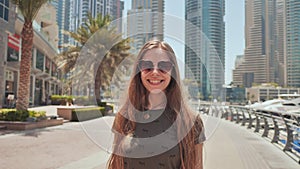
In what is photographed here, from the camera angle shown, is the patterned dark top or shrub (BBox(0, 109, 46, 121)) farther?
shrub (BBox(0, 109, 46, 121))

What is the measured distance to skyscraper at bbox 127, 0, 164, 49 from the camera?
1.62m

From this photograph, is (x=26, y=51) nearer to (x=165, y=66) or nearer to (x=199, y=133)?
(x=165, y=66)

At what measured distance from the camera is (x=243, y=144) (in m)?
9.28

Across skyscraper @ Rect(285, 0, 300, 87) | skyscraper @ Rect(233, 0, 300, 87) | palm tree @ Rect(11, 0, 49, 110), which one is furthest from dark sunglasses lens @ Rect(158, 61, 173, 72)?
skyscraper @ Rect(285, 0, 300, 87)

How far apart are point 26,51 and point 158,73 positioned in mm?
14228

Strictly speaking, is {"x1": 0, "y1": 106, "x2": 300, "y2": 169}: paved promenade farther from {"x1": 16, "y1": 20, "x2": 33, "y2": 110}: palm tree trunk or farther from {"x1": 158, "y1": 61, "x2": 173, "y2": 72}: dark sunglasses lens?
{"x1": 16, "y1": 20, "x2": 33, "y2": 110}: palm tree trunk

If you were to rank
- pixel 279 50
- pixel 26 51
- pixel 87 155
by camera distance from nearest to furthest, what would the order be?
pixel 87 155 < pixel 26 51 < pixel 279 50

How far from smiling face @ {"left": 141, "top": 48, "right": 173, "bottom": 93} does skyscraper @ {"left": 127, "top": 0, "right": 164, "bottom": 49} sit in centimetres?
12

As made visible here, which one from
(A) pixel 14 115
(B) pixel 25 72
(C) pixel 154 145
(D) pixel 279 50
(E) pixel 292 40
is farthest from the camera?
(E) pixel 292 40

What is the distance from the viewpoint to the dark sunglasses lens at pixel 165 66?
164 centimetres

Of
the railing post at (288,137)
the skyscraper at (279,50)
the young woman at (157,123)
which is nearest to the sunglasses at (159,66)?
the young woman at (157,123)

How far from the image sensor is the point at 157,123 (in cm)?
160

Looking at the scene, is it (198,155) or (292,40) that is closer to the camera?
(198,155)

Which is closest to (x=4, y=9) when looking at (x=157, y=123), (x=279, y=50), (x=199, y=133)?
(x=157, y=123)
